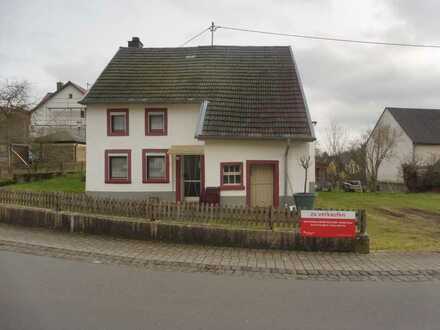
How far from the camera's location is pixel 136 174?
16000mm

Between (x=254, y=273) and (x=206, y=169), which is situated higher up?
(x=206, y=169)

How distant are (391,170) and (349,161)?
4.86 m

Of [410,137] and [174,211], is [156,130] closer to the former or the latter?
[174,211]

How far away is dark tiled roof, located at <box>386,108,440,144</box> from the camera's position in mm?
34688

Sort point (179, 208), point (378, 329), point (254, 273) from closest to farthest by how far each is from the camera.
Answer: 1. point (378, 329)
2. point (254, 273)
3. point (179, 208)

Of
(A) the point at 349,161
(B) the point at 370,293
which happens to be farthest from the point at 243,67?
(A) the point at 349,161

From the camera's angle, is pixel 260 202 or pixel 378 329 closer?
pixel 378 329

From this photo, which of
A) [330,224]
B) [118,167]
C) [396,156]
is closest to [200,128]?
[118,167]

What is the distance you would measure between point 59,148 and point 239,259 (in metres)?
28.7

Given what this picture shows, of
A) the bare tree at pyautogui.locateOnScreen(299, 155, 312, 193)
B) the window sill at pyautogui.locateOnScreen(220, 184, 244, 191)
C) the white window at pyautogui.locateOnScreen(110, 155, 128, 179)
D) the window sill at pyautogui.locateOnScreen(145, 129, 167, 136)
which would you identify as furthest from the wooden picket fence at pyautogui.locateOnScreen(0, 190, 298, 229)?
the window sill at pyautogui.locateOnScreen(145, 129, 167, 136)

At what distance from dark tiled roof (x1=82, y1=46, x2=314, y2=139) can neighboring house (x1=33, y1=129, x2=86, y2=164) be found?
13.2m

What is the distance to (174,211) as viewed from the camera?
28.0ft

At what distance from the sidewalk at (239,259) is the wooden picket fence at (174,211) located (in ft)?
2.48

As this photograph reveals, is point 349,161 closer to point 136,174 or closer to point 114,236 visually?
point 136,174
